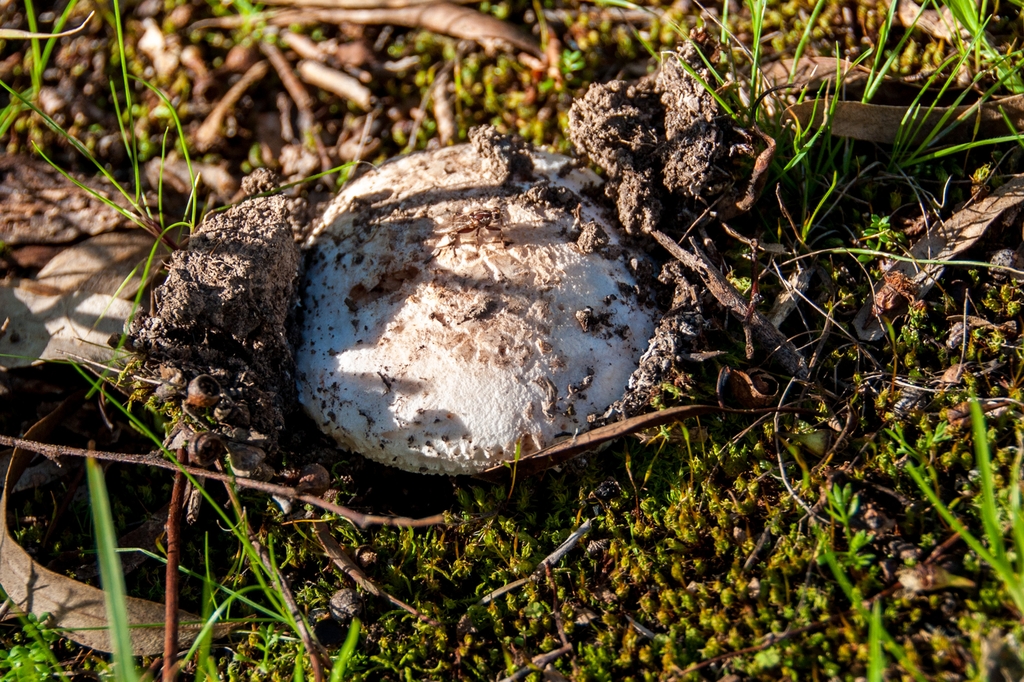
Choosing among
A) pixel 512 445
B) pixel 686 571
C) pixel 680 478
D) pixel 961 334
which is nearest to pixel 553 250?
pixel 512 445

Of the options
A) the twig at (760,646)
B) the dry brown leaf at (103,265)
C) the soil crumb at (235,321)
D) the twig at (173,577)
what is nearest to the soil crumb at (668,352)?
the twig at (760,646)

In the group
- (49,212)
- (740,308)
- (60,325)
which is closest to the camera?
(740,308)

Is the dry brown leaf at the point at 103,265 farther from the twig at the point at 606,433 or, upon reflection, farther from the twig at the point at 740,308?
the twig at the point at 740,308

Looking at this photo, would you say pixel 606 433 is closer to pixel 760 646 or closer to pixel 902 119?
pixel 760 646

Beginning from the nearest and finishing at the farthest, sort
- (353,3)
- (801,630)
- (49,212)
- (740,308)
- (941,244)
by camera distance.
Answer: (801,630), (740,308), (941,244), (49,212), (353,3)

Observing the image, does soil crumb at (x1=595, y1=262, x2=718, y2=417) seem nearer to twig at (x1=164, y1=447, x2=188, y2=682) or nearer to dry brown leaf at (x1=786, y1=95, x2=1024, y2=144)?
dry brown leaf at (x1=786, y1=95, x2=1024, y2=144)

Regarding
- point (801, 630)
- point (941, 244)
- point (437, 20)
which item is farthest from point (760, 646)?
point (437, 20)
